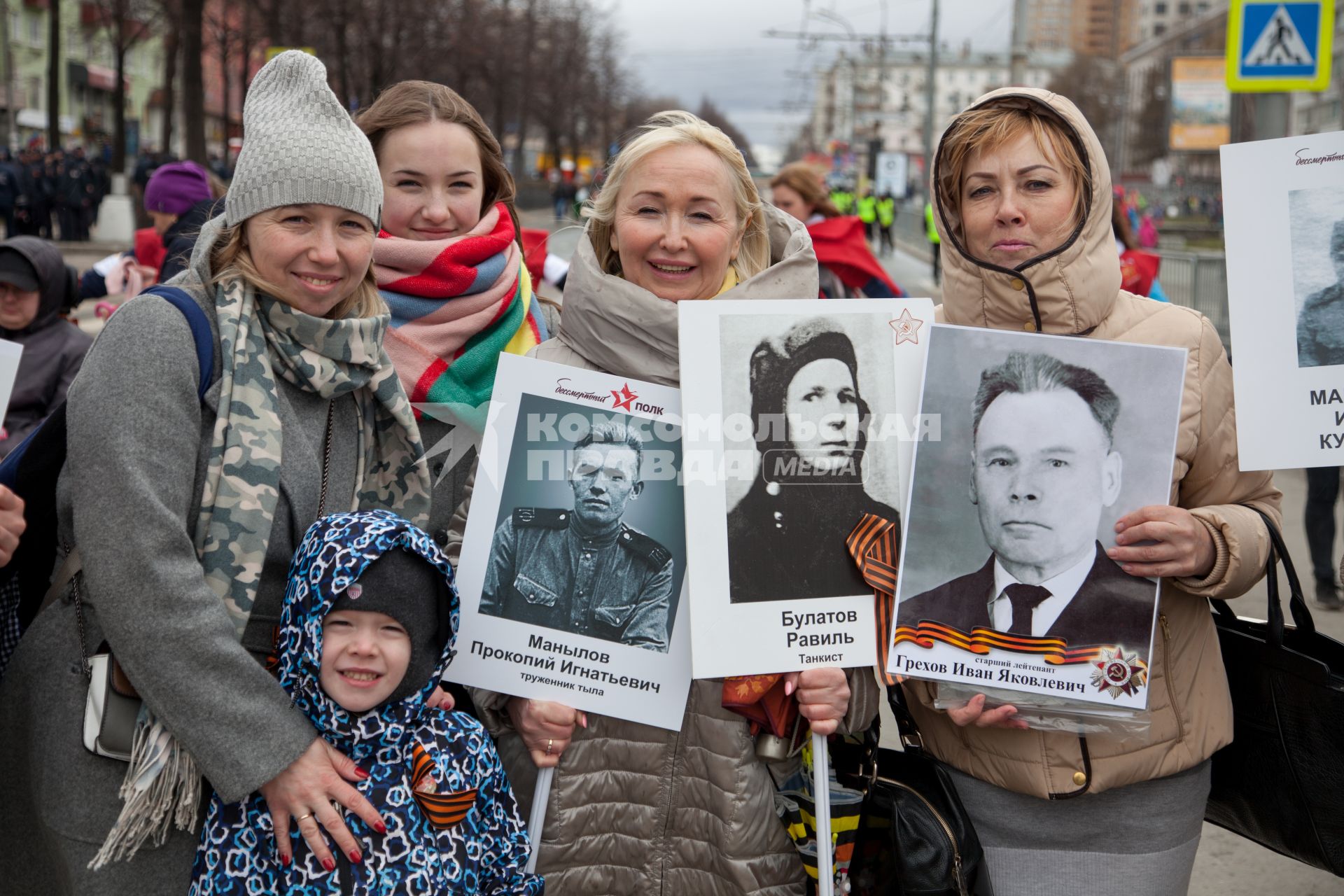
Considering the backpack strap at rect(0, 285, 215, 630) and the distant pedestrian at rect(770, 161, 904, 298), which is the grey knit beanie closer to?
the backpack strap at rect(0, 285, 215, 630)

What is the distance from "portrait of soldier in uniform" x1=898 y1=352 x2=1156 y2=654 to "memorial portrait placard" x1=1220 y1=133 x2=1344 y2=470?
334mm

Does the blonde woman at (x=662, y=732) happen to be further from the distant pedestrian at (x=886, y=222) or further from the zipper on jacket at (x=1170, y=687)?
the distant pedestrian at (x=886, y=222)

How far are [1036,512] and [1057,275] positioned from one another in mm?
459

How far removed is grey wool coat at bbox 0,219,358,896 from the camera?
209cm

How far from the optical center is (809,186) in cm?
774

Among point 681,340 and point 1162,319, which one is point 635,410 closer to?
point 681,340

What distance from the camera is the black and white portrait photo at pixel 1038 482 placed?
7.80ft

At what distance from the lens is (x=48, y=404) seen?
17.1 feet

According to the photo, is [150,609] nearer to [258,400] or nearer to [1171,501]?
[258,400]

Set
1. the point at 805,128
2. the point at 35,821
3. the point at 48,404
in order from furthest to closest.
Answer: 1. the point at 805,128
2. the point at 48,404
3. the point at 35,821

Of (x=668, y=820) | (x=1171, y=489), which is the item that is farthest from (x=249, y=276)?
(x=1171, y=489)

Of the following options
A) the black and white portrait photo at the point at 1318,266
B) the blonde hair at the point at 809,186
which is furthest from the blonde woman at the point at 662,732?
the blonde hair at the point at 809,186

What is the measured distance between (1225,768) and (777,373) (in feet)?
4.26

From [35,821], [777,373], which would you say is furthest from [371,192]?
[35,821]
